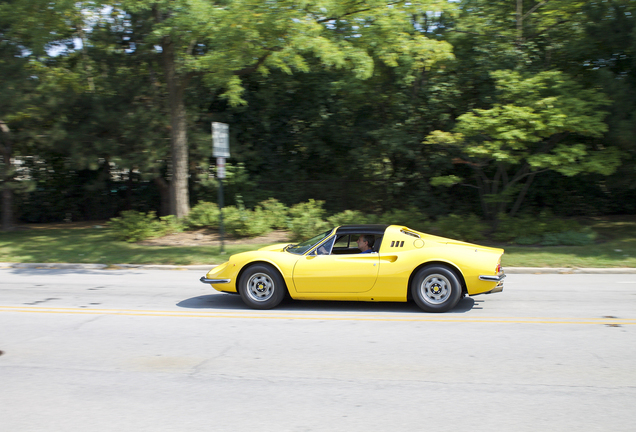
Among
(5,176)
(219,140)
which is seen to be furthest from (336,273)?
(5,176)

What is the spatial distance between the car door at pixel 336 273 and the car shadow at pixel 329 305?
416 mm

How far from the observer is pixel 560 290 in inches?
369

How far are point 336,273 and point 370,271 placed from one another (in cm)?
49

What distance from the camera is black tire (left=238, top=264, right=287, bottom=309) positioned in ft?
25.4

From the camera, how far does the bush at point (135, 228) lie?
15727mm

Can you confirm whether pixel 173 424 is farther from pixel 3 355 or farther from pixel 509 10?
pixel 509 10

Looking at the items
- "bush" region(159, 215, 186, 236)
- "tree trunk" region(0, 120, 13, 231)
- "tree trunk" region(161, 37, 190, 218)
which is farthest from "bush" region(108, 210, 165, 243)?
"tree trunk" region(0, 120, 13, 231)

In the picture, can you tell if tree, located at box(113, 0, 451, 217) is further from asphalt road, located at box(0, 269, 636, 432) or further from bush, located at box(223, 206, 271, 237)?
asphalt road, located at box(0, 269, 636, 432)

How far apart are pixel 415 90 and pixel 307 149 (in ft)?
15.1

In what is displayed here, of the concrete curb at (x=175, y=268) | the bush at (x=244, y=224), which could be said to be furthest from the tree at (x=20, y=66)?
the bush at (x=244, y=224)

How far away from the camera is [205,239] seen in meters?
15.8

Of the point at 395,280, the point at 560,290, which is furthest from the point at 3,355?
the point at 560,290

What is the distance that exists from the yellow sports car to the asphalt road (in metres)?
0.29

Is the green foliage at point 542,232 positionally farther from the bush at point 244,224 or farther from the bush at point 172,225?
the bush at point 172,225
